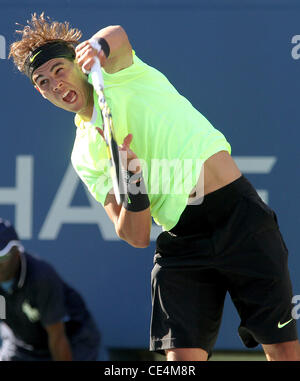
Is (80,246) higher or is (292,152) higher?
(292,152)

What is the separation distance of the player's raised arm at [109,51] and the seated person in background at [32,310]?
1.15 metres

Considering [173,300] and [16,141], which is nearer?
[173,300]

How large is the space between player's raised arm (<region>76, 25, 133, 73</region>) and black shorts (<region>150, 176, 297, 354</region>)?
21.6 inches

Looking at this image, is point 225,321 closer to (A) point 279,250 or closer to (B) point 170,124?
(A) point 279,250

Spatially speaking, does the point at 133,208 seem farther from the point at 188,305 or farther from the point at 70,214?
the point at 70,214

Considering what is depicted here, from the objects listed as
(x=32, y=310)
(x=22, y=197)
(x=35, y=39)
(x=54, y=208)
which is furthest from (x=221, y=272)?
(x=22, y=197)

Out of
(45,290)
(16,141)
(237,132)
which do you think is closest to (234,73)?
(237,132)

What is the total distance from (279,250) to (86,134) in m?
0.78

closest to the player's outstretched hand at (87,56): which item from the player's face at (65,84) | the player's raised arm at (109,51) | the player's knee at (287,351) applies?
the player's raised arm at (109,51)

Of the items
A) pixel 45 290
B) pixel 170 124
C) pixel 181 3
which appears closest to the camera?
pixel 170 124

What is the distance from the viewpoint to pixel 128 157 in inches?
90.8

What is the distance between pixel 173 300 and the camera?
2584 millimetres

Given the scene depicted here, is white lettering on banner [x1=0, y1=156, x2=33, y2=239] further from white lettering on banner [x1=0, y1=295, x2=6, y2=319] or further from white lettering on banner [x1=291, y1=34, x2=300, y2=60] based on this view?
white lettering on banner [x1=291, y1=34, x2=300, y2=60]

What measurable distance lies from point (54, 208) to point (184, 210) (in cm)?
125
